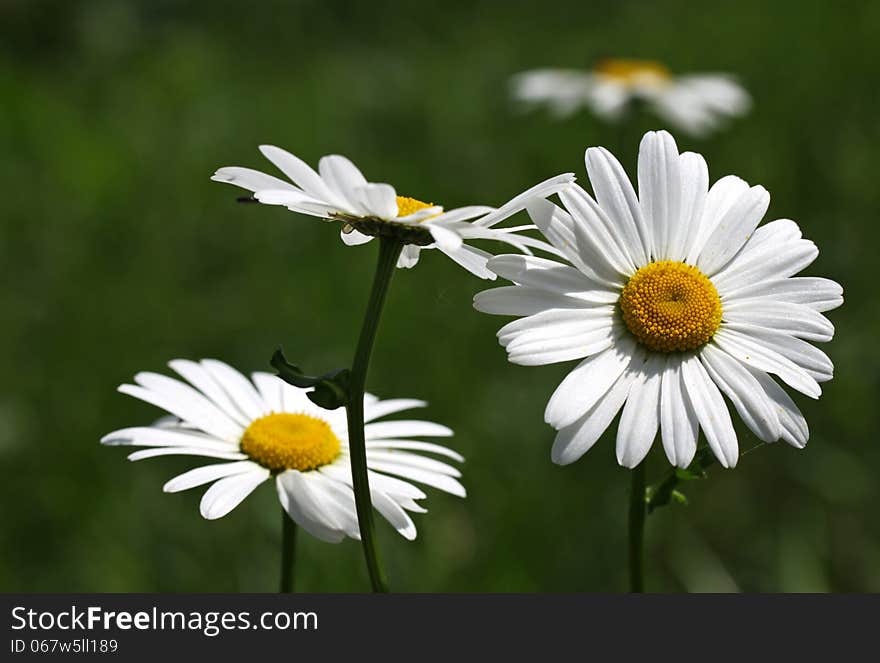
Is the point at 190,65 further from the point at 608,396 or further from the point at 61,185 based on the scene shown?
the point at 608,396

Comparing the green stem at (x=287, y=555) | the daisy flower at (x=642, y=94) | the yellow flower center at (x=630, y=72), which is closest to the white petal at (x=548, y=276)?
the green stem at (x=287, y=555)

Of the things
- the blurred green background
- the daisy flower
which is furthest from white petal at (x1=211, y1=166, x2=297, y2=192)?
the daisy flower

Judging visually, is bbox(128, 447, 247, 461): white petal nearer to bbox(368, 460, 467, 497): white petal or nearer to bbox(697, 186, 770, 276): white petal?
bbox(368, 460, 467, 497): white petal

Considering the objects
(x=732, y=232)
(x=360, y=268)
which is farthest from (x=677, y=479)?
(x=360, y=268)

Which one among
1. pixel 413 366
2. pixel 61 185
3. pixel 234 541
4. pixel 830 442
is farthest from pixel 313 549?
pixel 61 185

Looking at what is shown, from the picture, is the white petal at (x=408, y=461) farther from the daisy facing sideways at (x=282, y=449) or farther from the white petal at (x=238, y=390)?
the white petal at (x=238, y=390)

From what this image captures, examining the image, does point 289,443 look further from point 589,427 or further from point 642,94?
point 642,94
